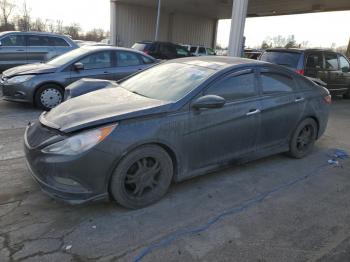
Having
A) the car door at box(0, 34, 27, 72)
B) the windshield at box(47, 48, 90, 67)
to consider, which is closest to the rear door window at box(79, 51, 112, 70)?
the windshield at box(47, 48, 90, 67)

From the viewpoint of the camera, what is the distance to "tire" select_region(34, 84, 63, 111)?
7039mm

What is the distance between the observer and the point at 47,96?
7121 millimetres

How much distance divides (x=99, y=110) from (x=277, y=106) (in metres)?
2.40

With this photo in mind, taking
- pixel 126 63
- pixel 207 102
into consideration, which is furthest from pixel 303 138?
pixel 126 63

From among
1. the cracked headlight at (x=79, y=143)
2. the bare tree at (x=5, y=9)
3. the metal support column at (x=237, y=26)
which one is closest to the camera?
the cracked headlight at (x=79, y=143)

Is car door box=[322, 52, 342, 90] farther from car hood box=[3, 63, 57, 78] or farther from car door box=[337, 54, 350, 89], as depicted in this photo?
car hood box=[3, 63, 57, 78]

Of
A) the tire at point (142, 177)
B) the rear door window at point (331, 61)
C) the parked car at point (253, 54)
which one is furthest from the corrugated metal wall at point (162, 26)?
the tire at point (142, 177)

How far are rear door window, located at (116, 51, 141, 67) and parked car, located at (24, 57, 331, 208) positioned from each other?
3509mm

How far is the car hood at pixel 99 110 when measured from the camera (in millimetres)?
3006

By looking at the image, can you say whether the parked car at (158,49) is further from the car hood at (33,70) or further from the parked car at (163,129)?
the parked car at (163,129)

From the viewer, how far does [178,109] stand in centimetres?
337

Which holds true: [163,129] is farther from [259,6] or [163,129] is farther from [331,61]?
[259,6]

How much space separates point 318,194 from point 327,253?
120 centimetres

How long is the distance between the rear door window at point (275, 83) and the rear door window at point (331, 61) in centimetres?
630
